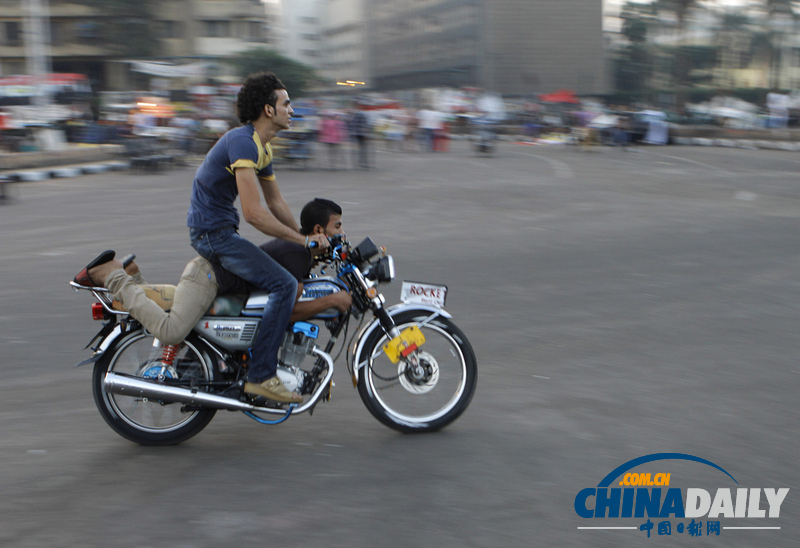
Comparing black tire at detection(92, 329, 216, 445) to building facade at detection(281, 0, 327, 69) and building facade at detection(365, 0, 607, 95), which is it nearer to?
building facade at detection(365, 0, 607, 95)

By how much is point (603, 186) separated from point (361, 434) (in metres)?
14.6

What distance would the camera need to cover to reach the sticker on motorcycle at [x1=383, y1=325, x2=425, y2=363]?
14.1 feet

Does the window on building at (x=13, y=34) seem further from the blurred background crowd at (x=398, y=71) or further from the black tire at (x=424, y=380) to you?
the black tire at (x=424, y=380)

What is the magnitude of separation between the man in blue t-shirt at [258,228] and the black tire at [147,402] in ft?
1.19

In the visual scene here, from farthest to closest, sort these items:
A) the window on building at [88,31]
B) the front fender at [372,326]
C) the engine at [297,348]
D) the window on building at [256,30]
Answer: the window on building at [256,30], the window on building at [88,31], the front fender at [372,326], the engine at [297,348]

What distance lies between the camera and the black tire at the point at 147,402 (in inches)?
164

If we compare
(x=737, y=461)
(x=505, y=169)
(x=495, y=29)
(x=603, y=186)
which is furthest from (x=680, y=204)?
(x=495, y=29)

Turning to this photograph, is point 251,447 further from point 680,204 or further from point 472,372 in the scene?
point 680,204

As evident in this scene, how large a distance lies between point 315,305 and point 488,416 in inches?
49.0

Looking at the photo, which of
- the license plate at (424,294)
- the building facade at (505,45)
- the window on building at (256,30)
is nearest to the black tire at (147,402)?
the license plate at (424,294)

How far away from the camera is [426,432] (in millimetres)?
4383

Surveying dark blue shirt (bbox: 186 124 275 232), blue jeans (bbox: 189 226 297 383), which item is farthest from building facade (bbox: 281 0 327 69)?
blue jeans (bbox: 189 226 297 383)

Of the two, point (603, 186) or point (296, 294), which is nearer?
point (296, 294)

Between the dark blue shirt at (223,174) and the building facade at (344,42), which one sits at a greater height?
the building facade at (344,42)
